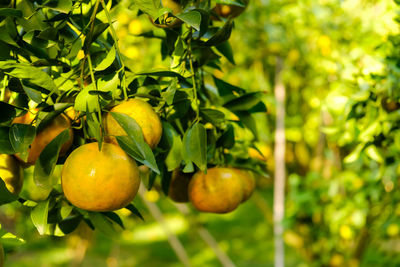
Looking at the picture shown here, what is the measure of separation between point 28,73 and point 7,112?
0.06m

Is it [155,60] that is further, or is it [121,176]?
[155,60]

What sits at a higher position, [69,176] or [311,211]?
[69,176]

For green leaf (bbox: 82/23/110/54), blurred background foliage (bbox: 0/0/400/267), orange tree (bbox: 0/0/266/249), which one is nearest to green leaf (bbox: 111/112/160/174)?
orange tree (bbox: 0/0/266/249)

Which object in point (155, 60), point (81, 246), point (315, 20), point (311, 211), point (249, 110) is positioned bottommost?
point (81, 246)

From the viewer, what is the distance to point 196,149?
0.65 meters

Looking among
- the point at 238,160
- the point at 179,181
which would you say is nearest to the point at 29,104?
the point at 179,181

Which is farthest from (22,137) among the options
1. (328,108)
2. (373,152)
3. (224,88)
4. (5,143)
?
(328,108)

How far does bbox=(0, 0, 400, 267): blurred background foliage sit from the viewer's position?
1252mm

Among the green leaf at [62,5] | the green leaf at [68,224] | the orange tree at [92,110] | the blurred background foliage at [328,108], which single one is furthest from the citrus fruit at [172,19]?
the blurred background foliage at [328,108]

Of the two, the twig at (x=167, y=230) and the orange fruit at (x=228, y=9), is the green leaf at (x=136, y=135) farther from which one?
the twig at (x=167, y=230)

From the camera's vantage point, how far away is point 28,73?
23.5 inches

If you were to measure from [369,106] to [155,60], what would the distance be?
4.70ft

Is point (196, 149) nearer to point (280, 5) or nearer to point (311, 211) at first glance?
point (311, 211)

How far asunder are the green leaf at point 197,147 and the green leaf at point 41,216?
208 millimetres
